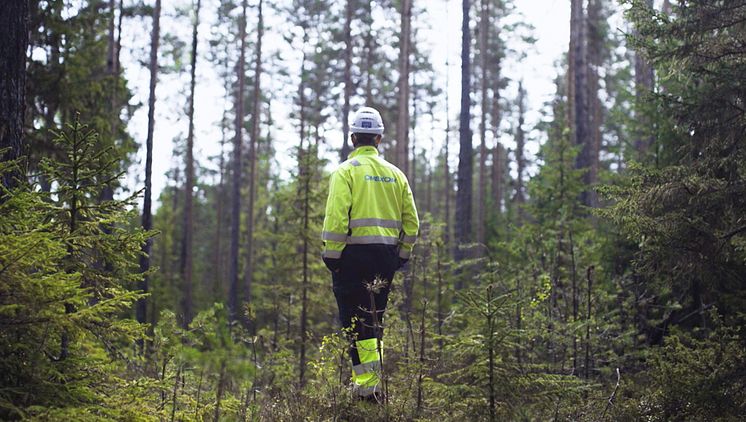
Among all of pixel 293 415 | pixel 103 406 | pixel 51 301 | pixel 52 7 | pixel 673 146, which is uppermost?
pixel 52 7

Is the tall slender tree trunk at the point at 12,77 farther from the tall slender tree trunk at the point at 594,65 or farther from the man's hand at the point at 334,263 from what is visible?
the tall slender tree trunk at the point at 594,65

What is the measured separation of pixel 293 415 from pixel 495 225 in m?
19.4

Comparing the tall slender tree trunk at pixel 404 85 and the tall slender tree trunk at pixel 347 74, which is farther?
the tall slender tree trunk at pixel 347 74

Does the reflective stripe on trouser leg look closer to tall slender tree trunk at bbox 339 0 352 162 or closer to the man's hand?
the man's hand

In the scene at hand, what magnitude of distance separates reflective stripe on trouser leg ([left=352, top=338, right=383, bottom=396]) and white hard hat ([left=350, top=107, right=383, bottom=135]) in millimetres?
1863

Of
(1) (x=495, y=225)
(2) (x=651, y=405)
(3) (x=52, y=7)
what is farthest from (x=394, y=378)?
(1) (x=495, y=225)

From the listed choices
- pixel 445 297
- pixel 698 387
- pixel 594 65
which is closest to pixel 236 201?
pixel 445 297

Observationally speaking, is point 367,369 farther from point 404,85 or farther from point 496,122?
point 496,122

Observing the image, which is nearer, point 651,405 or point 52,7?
point 651,405

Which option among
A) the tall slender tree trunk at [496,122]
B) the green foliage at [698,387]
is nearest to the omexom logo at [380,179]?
the green foliage at [698,387]

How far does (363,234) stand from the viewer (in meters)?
5.41

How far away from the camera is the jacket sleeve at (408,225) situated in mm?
5703

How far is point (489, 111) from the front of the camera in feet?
121

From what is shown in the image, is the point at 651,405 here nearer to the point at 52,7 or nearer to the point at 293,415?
the point at 293,415
